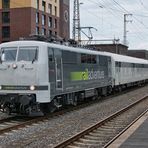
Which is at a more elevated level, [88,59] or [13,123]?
[88,59]

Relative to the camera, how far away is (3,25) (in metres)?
94.6

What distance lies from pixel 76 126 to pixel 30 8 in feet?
248

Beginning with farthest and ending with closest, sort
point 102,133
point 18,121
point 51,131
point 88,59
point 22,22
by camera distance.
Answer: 1. point 22,22
2. point 88,59
3. point 18,121
4. point 51,131
5. point 102,133

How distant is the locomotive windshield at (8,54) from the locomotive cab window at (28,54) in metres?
0.26

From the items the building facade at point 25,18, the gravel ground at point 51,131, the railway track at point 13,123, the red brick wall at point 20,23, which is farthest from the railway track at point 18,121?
the red brick wall at point 20,23

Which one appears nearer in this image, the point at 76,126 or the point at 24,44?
the point at 76,126

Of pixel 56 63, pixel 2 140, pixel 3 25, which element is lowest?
pixel 2 140

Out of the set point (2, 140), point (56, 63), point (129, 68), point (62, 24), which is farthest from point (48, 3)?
point (2, 140)

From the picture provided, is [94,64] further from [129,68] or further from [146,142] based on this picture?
[129,68]

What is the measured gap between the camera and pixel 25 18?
91.5 meters

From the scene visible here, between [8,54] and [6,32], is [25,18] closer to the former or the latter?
[6,32]

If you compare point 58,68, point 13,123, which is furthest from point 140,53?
point 13,123

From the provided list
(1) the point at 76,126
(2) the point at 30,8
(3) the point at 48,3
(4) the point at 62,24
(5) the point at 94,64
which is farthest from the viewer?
(4) the point at 62,24

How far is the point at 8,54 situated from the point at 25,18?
73066 millimetres
